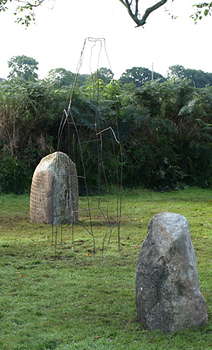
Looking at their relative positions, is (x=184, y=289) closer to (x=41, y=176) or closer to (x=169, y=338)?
(x=169, y=338)

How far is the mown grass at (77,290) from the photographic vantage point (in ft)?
9.03

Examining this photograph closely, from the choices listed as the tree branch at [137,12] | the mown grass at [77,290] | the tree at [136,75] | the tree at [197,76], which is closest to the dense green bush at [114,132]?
the tree branch at [137,12]

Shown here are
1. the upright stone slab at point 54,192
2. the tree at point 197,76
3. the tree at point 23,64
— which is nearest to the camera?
the upright stone slab at point 54,192

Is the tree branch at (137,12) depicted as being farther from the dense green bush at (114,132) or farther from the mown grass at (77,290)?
the mown grass at (77,290)

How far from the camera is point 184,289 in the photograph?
283 centimetres

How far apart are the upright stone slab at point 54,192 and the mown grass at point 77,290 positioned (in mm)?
264

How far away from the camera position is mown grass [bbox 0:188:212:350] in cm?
275

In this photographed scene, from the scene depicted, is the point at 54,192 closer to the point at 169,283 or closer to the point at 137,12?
the point at 169,283

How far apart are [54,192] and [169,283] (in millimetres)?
3897

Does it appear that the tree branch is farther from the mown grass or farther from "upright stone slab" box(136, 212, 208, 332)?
"upright stone slab" box(136, 212, 208, 332)

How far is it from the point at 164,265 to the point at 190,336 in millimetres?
522

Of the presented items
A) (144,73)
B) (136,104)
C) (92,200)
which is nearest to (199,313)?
(92,200)

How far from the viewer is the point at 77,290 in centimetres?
367

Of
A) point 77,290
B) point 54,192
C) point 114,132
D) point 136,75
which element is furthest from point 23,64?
point 77,290
